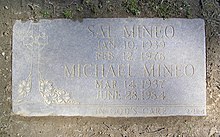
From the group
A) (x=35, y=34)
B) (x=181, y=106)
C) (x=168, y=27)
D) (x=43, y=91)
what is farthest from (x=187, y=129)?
(x=35, y=34)

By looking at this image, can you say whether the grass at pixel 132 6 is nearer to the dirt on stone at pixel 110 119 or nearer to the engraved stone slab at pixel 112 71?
the dirt on stone at pixel 110 119

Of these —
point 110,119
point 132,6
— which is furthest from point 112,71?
point 132,6

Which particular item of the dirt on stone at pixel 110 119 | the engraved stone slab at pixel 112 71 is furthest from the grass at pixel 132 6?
the engraved stone slab at pixel 112 71

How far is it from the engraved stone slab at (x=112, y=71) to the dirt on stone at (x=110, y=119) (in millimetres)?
86

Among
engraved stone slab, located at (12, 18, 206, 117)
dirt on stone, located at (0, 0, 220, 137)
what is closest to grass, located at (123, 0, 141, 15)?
dirt on stone, located at (0, 0, 220, 137)

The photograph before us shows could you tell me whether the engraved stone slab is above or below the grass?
below

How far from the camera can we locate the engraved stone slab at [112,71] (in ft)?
12.2

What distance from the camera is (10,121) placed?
149 inches

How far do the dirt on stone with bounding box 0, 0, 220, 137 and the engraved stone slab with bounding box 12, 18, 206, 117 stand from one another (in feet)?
0.28

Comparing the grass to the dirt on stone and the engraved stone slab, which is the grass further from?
the engraved stone slab

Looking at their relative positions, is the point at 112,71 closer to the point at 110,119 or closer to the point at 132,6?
the point at 110,119

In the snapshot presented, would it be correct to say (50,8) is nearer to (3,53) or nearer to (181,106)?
(3,53)

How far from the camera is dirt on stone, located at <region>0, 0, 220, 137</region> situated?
12.4 ft

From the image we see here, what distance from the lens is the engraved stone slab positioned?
371 cm
